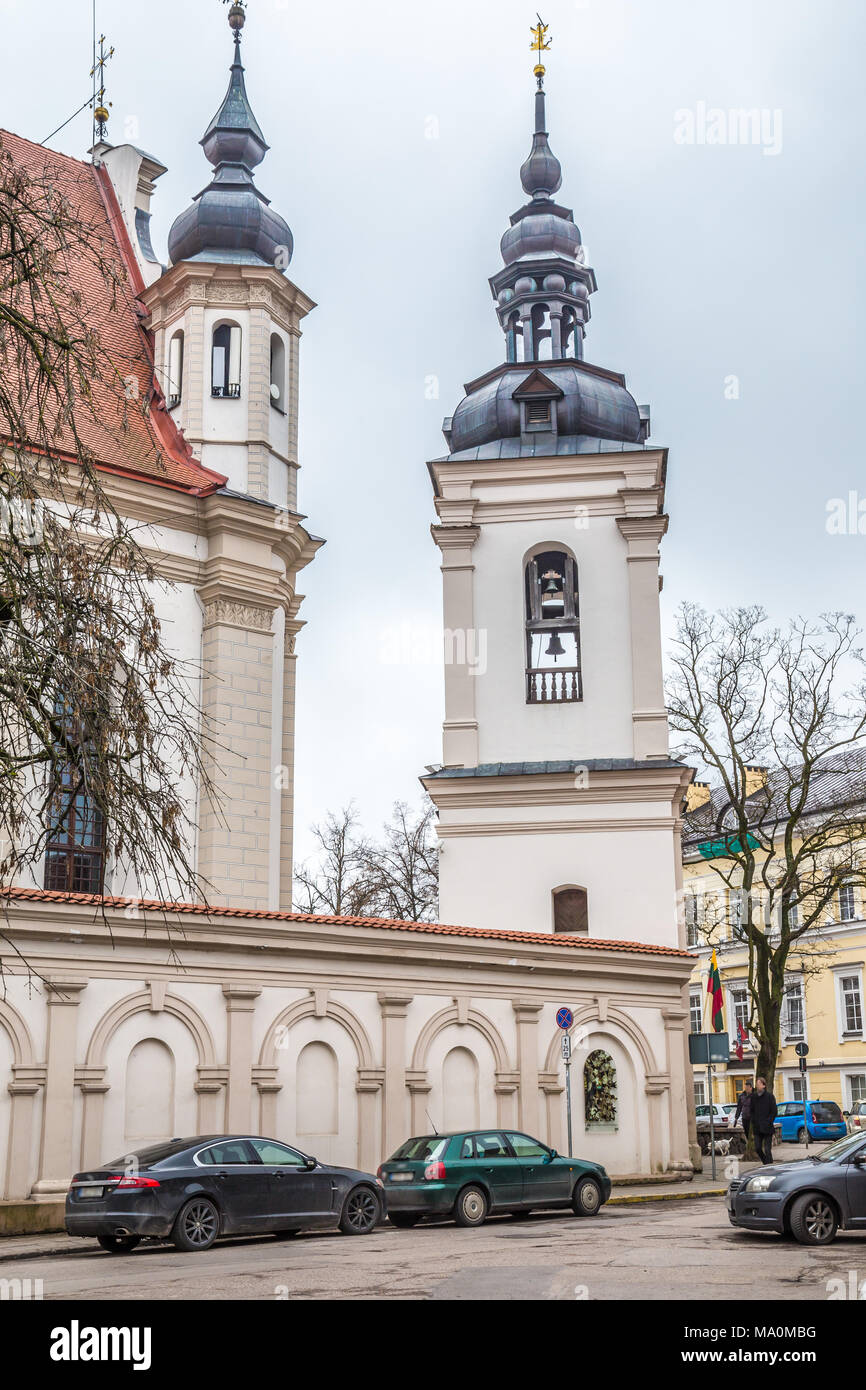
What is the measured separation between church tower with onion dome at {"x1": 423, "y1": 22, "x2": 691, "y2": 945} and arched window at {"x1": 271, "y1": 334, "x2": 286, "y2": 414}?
5.59 m

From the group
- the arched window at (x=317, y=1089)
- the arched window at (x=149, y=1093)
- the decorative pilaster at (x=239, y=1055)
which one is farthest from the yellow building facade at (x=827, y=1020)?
the arched window at (x=149, y=1093)

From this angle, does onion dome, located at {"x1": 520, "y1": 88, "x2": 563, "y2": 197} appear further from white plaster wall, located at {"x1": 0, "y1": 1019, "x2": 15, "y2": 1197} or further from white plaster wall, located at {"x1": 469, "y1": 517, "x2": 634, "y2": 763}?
white plaster wall, located at {"x1": 0, "y1": 1019, "x2": 15, "y2": 1197}

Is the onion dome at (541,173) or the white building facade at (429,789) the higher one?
the onion dome at (541,173)

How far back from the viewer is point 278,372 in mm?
28844

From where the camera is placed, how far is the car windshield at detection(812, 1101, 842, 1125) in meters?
46.8

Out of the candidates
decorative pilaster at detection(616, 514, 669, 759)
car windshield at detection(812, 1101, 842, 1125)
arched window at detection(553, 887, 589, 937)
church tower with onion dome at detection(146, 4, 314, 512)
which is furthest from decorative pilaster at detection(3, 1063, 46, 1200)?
car windshield at detection(812, 1101, 842, 1125)

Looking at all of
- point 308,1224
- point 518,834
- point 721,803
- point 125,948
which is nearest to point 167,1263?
point 308,1224

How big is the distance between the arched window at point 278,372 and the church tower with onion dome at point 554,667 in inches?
220

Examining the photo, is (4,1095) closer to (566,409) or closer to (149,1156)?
(149,1156)

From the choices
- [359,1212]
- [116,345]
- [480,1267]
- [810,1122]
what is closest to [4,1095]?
[359,1212]

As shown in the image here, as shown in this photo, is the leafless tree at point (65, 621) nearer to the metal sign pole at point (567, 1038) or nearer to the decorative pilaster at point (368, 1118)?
the decorative pilaster at point (368, 1118)

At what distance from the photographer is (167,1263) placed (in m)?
13.2

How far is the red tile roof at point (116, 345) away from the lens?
2519 centimetres

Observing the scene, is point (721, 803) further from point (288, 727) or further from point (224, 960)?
point (224, 960)
